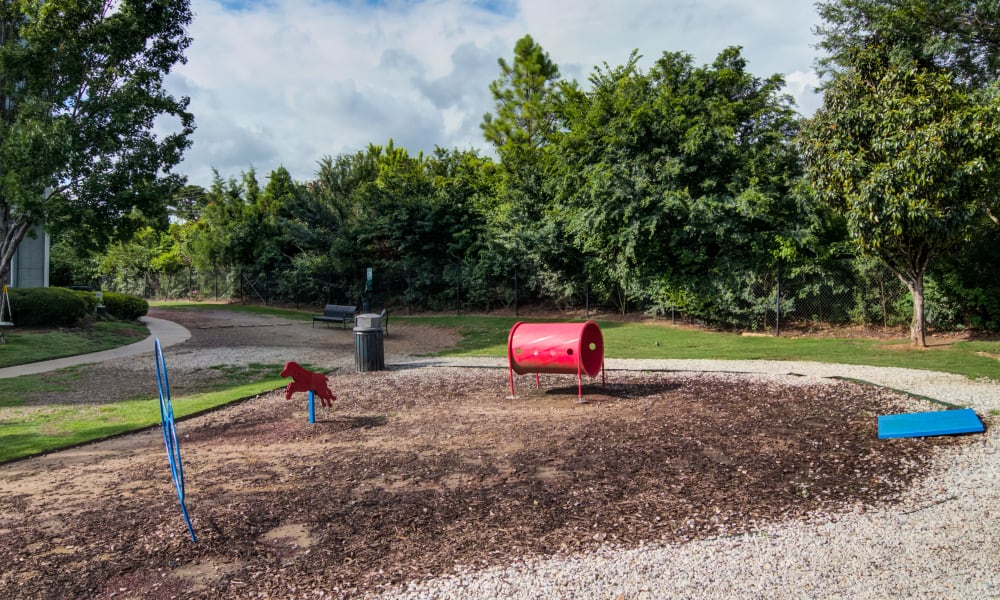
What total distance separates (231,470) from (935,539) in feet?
19.1

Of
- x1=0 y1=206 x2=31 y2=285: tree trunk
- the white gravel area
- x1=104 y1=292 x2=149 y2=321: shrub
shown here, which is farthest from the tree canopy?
x1=104 y1=292 x2=149 y2=321: shrub

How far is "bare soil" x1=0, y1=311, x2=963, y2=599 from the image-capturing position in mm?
3998

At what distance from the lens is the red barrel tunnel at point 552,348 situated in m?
8.85

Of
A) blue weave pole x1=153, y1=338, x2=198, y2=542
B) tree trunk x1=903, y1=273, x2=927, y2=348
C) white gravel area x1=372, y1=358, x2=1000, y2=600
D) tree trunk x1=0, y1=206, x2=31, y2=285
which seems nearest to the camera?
white gravel area x1=372, y1=358, x2=1000, y2=600

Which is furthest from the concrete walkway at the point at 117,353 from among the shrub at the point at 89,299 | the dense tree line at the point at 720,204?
the dense tree line at the point at 720,204

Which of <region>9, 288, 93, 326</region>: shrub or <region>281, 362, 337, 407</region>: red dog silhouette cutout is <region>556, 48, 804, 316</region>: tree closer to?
<region>281, 362, 337, 407</region>: red dog silhouette cutout

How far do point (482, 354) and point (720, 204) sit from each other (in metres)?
8.33

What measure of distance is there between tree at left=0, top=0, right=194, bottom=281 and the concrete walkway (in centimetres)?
301

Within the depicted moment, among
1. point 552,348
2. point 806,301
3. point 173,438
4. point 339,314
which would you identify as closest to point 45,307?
point 339,314

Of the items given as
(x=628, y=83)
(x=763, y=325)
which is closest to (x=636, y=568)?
(x=763, y=325)

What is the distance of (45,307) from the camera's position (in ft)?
56.5

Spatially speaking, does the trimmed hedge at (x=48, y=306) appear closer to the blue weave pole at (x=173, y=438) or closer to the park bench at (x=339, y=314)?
the park bench at (x=339, y=314)

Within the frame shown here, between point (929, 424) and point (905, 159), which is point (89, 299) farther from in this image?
point (905, 159)

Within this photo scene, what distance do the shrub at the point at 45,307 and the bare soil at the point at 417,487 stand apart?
11.9 metres
